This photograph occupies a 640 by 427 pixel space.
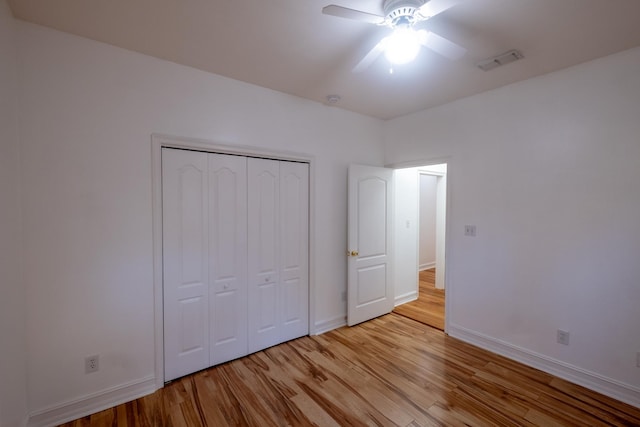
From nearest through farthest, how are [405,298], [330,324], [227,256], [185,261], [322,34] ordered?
[322,34] → [185,261] → [227,256] → [330,324] → [405,298]

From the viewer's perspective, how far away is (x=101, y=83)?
6.59ft

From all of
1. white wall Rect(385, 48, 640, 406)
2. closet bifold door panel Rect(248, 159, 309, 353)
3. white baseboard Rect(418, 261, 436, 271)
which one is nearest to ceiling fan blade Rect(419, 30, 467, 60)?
white wall Rect(385, 48, 640, 406)

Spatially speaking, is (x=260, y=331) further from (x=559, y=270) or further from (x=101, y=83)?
(x=559, y=270)

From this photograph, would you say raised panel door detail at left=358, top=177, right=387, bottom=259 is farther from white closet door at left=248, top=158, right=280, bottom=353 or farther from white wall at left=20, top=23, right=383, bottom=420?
white wall at left=20, top=23, right=383, bottom=420

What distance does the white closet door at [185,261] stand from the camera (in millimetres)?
2291

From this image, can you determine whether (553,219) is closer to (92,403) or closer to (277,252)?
(277,252)

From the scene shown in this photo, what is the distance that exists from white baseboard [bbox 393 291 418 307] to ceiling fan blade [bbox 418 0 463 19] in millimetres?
3501

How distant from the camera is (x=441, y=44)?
5.20 ft

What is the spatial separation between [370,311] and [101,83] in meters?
3.52

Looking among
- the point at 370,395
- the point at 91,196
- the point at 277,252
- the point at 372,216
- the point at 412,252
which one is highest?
the point at 91,196

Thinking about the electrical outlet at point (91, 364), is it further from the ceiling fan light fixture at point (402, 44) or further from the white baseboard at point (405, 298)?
the white baseboard at point (405, 298)

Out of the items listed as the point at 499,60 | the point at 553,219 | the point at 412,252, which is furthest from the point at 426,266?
the point at 499,60

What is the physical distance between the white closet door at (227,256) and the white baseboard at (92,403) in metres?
0.55

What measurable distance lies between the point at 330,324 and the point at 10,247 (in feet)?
9.27
